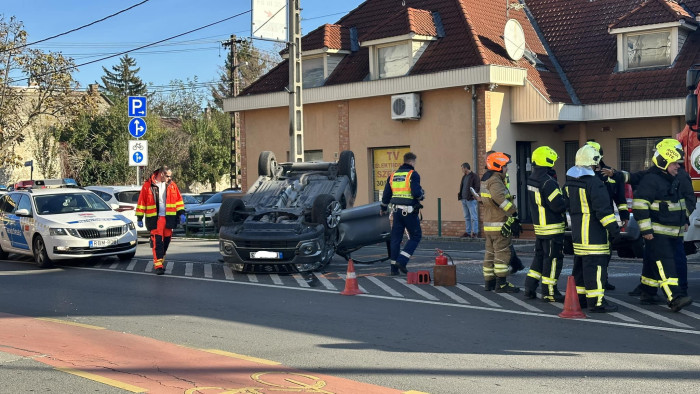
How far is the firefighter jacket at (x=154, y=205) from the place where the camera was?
14.4 m

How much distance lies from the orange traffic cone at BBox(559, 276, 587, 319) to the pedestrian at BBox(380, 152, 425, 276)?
12.5 ft

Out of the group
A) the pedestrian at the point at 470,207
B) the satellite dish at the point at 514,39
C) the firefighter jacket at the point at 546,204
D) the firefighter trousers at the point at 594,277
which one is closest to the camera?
the firefighter trousers at the point at 594,277

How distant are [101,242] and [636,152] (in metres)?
15.5

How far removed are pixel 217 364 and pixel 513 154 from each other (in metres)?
18.6

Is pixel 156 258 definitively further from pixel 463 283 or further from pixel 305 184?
pixel 463 283

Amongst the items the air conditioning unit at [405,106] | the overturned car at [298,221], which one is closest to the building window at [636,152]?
the air conditioning unit at [405,106]

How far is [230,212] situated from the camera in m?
14.0

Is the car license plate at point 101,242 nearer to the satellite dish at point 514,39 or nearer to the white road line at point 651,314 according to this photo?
the white road line at point 651,314

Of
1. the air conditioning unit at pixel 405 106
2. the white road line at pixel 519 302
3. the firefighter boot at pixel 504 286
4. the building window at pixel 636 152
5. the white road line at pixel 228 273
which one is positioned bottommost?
the white road line at pixel 519 302

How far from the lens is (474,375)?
23.2 ft

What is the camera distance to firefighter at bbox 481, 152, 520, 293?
11.2 meters

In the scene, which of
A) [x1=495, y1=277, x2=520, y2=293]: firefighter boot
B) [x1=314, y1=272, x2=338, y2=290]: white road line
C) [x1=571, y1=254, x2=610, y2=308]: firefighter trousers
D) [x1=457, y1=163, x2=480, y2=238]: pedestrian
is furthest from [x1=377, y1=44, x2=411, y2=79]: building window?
[x1=571, y1=254, x2=610, y2=308]: firefighter trousers

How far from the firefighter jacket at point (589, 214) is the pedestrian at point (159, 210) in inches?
278

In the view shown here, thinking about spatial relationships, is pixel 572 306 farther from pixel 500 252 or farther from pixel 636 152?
pixel 636 152
